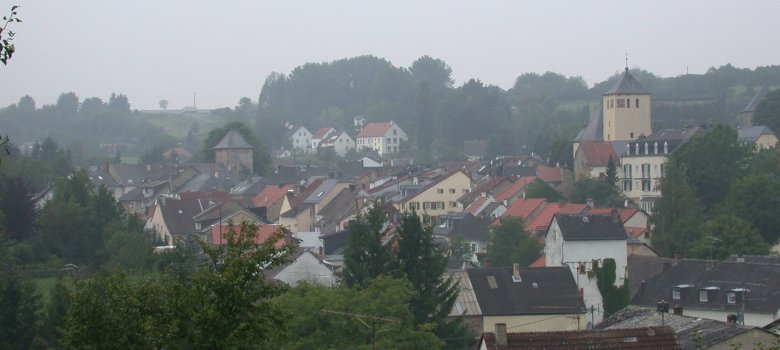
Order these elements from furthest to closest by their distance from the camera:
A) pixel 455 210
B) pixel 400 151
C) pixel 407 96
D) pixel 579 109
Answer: pixel 407 96
pixel 579 109
pixel 400 151
pixel 455 210

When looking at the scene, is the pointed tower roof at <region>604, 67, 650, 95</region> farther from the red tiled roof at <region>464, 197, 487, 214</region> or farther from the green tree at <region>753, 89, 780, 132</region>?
the red tiled roof at <region>464, 197, 487, 214</region>

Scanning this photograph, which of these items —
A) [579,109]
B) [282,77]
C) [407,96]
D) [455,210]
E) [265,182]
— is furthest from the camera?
[282,77]

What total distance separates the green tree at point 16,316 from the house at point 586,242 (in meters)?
18.4

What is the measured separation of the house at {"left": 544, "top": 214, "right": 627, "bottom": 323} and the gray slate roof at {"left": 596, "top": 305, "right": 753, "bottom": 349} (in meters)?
13.8

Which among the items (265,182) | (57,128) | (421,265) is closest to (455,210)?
(265,182)

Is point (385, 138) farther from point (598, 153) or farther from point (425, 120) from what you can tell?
point (598, 153)

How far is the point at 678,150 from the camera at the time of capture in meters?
64.1

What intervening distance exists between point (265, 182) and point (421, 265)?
5332cm

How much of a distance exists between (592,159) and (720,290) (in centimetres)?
3543

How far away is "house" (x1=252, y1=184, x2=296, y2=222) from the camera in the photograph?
71562 millimetres

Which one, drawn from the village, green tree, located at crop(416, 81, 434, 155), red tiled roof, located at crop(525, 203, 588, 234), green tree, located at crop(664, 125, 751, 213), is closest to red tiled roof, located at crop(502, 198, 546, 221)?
the village

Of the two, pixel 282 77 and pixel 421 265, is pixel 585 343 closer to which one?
Result: pixel 421 265

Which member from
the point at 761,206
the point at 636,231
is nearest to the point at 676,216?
the point at 636,231

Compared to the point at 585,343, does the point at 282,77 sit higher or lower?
higher
